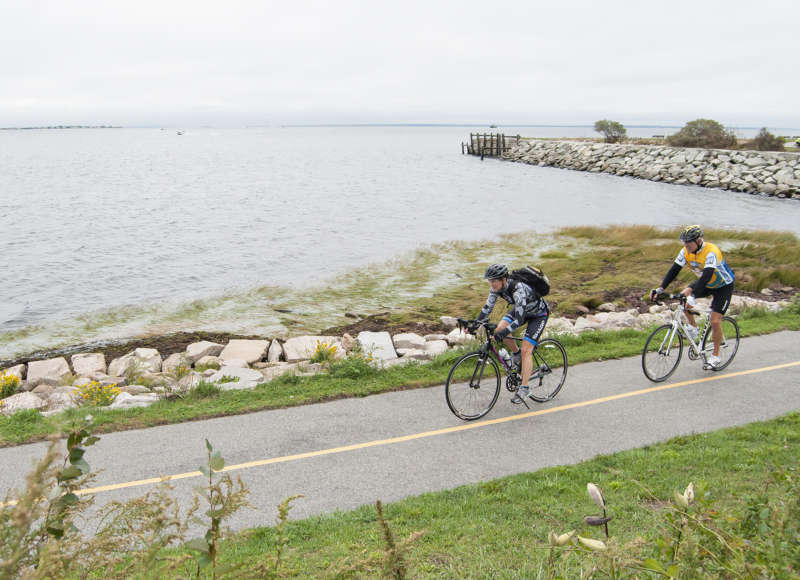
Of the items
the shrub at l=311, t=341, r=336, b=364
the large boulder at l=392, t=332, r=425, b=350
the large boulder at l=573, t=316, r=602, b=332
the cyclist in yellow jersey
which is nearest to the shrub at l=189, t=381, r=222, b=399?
the shrub at l=311, t=341, r=336, b=364

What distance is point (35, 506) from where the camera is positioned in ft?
5.56

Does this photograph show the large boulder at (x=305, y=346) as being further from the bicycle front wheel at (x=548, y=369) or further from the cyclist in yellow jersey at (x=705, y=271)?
the cyclist in yellow jersey at (x=705, y=271)

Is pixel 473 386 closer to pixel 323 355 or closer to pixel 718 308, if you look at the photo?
pixel 323 355

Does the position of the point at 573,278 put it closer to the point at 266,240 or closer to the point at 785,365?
the point at 785,365

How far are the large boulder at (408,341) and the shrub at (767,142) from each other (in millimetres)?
61940

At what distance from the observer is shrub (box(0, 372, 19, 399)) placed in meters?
12.5

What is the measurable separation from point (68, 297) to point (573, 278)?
2109 cm

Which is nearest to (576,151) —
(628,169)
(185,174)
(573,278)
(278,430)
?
(628,169)

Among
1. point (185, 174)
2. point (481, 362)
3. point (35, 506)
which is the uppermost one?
point (35, 506)

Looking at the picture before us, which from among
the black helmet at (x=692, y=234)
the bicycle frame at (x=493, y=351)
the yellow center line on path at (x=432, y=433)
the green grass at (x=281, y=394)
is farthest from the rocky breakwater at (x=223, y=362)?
the black helmet at (x=692, y=234)

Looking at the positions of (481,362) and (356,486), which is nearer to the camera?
(356,486)

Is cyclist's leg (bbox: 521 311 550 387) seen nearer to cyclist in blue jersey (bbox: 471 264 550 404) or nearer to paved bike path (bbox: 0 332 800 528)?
cyclist in blue jersey (bbox: 471 264 550 404)

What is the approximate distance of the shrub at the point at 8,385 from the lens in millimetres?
12500

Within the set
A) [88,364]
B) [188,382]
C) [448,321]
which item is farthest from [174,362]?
[448,321]
